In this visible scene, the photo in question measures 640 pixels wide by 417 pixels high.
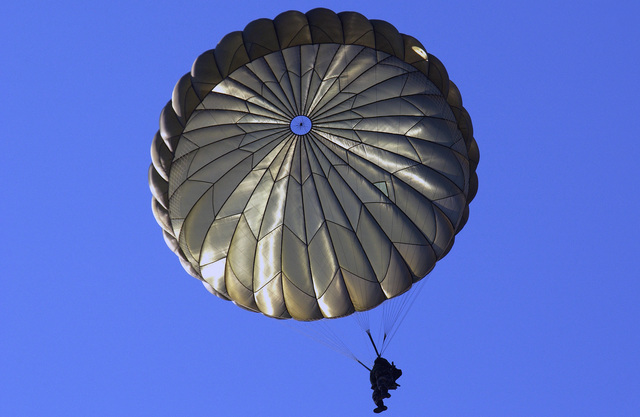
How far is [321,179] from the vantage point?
76.8 feet

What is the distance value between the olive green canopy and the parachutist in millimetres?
1534

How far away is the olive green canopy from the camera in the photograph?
909 inches

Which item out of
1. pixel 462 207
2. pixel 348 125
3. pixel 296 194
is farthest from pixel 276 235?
pixel 462 207

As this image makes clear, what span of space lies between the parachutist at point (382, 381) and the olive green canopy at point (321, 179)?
1.53m

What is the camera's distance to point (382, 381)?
22797 mm

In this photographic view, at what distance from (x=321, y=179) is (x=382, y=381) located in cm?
527

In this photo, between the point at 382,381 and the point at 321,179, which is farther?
the point at 321,179

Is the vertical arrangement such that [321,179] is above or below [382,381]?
above

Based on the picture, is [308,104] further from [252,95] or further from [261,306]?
[261,306]

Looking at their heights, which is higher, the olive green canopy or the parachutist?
the olive green canopy

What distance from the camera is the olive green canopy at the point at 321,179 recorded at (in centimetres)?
2309

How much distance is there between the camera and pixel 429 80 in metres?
23.5

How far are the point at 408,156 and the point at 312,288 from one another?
4140 millimetres

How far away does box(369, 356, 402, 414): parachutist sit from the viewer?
2278 centimetres
